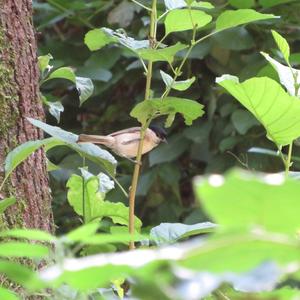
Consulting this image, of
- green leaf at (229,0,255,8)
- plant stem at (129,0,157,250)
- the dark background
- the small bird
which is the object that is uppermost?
plant stem at (129,0,157,250)

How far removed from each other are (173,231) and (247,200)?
3.70 ft

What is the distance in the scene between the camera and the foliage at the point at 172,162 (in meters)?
0.33

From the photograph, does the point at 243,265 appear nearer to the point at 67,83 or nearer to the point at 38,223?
the point at 38,223

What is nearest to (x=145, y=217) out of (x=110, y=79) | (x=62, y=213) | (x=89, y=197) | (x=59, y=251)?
(x=62, y=213)

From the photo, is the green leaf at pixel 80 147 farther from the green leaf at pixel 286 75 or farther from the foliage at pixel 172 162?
the green leaf at pixel 286 75

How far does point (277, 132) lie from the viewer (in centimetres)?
134

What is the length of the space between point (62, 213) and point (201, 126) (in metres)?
0.75

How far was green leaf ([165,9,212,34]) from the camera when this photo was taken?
1.58 m

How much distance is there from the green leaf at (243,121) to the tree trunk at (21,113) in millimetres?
1533

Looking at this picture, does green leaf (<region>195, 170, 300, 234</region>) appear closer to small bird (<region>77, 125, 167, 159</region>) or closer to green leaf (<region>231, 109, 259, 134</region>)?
small bird (<region>77, 125, 167, 159</region>)

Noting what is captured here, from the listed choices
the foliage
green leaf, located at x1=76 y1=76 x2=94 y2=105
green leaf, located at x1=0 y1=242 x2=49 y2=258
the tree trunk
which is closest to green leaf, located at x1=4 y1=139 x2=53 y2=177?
the foliage

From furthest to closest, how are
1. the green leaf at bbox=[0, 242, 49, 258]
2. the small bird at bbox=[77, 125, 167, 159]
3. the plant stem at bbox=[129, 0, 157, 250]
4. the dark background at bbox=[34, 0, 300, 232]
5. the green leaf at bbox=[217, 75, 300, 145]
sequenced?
the dark background at bbox=[34, 0, 300, 232] < the small bird at bbox=[77, 125, 167, 159] < the plant stem at bbox=[129, 0, 157, 250] < the green leaf at bbox=[217, 75, 300, 145] < the green leaf at bbox=[0, 242, 49, 258]

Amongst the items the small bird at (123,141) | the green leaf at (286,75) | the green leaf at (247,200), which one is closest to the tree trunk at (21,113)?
the small bird at (123,141)

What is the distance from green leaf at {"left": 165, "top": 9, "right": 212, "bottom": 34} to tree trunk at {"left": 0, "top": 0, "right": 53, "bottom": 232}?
424 mm
